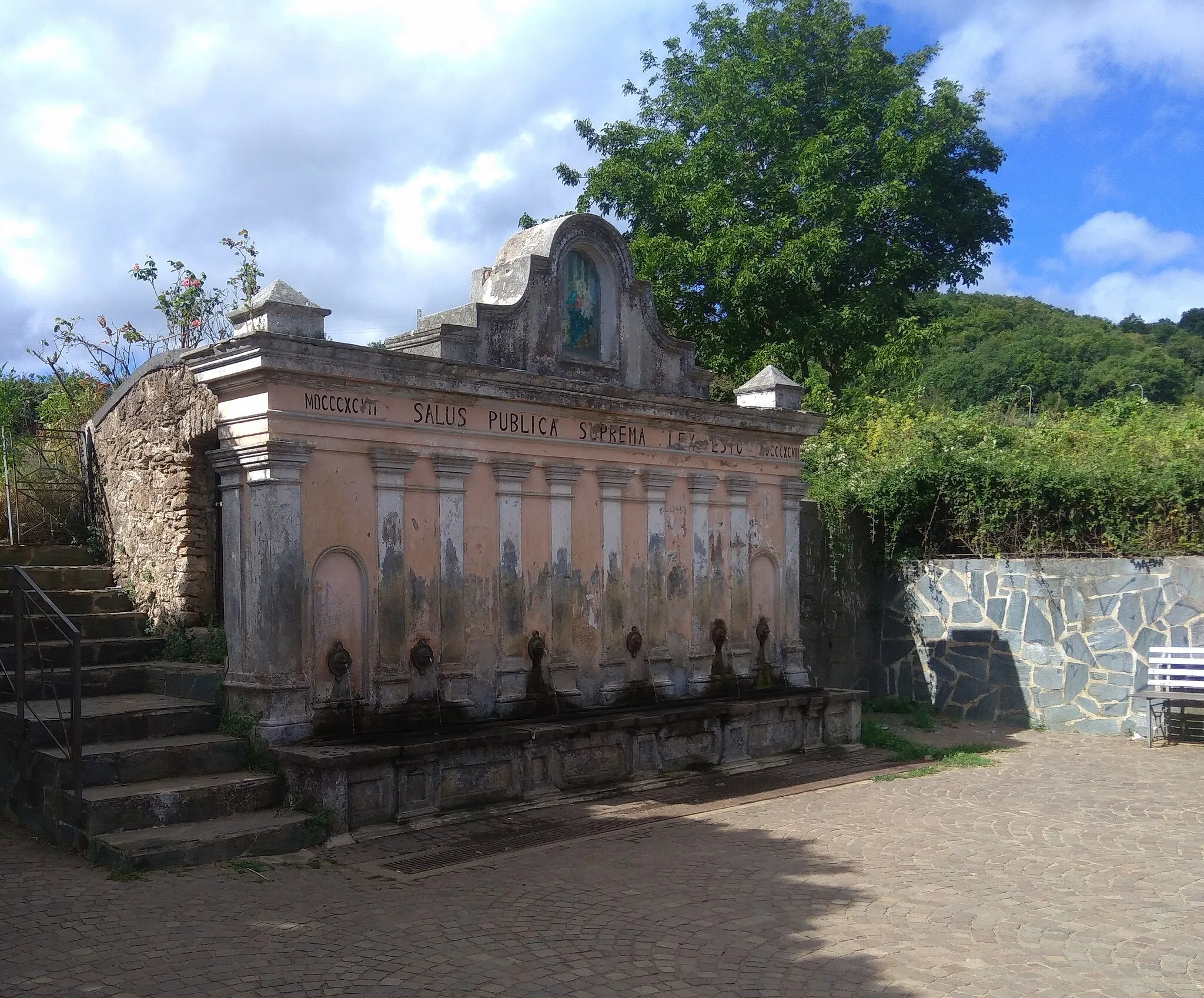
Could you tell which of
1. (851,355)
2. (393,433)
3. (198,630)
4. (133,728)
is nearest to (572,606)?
(393,433)

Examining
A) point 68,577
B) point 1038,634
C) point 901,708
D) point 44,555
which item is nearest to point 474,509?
point 68,577

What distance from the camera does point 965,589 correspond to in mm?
14680

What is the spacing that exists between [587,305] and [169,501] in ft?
14.0

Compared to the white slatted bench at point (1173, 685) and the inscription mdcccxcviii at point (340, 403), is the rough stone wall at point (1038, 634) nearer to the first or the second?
the white slatted bench at point (1173, 685)

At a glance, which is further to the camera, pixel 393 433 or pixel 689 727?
pixel 689 727

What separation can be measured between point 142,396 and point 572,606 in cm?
455

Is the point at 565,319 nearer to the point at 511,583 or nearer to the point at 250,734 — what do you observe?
the point at 511,583

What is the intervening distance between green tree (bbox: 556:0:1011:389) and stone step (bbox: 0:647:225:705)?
14487mm

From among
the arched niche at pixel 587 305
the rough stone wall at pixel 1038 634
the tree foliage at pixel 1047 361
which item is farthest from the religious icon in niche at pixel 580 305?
the tree foliage at pixel 1047 361

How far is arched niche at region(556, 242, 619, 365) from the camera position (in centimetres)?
1066

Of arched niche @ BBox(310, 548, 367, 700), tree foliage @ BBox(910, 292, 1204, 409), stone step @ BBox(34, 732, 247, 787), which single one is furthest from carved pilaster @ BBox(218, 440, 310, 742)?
tree foliage @ BBox(910, 292, 1204, 409)

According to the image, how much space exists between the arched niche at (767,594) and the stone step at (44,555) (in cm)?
693

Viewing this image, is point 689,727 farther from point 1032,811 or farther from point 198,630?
point 198,630

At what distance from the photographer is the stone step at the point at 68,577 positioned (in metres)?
10.5
